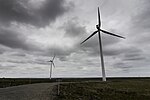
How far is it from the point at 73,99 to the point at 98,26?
170 feet

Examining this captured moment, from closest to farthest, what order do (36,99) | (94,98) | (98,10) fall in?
(36,99), (94,98), (98,10)

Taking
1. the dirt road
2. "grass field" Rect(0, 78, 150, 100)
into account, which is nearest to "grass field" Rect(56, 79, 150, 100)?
"grass field" Rect(0, 78, 150, 100)

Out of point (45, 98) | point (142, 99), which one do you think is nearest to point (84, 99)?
point (45, 98)

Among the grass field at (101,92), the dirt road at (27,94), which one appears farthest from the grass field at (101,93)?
the dirt road at (27,94)

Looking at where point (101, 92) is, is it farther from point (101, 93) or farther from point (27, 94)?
point (27, 94)

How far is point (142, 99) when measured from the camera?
2825cm

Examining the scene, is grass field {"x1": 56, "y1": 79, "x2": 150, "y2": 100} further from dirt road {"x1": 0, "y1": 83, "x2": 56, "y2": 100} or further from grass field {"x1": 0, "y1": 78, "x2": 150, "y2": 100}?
dirt road {"x1": 0, "y1": 83, "x2": 56, "y2": 100}

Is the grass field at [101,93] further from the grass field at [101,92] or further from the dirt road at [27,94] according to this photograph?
the dirt road at [27,94]

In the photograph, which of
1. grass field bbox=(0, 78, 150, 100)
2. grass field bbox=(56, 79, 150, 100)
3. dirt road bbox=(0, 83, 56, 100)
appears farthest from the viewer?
grass field bbox=(0, 78, 150, 100)

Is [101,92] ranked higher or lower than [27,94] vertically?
lower

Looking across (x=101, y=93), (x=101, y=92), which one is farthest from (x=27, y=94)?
(x=101, y=92)

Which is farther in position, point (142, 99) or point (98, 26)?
point (98, 26)

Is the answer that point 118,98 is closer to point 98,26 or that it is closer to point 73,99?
point 73,99

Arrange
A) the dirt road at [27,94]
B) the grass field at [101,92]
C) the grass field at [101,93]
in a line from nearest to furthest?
the dirt road at [27,94] → the grass field at [101,93] → the grass field at [101,92]
